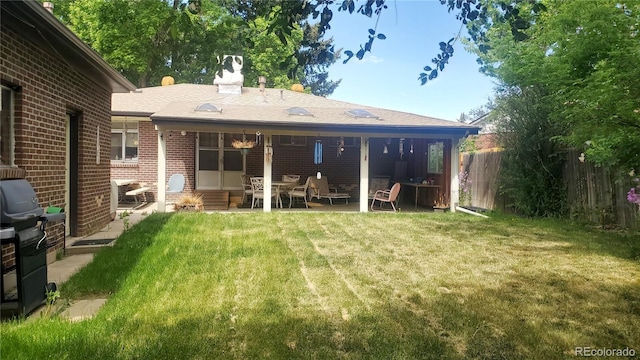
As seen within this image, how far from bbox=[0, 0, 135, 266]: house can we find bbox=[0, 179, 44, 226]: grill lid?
3.83ft

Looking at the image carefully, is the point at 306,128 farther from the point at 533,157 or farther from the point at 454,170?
the point at 533,157

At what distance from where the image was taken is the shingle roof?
10961 mm

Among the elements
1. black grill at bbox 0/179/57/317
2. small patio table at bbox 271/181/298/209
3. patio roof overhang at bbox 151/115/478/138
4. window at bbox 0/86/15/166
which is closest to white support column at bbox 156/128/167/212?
patio roof overhang at bbox 151/115/478/138

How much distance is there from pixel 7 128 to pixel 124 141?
30.2ft

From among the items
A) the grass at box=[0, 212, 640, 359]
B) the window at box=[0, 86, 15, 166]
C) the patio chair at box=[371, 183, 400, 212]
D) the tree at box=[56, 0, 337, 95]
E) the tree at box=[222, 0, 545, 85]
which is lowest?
the grass at box=[0, 212, 640, 359]

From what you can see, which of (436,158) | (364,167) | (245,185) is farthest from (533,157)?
(245,185)

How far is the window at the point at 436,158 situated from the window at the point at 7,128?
11.8 meters

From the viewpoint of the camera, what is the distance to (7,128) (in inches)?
193

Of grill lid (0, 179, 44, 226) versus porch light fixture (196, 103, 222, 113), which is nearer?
grill lid (0, 179, 44, 226)

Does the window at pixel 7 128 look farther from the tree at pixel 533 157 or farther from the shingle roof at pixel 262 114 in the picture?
the tree at pixel 533 157

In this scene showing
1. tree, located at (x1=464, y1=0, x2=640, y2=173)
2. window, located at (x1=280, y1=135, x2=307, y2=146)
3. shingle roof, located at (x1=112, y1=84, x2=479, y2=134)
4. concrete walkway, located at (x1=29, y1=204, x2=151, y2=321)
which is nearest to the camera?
concrete walkway, located at (x1=29, y1=204, x2=151, y2=321)

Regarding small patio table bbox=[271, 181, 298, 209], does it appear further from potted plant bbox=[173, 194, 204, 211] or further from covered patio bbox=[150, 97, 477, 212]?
potted plant bbox=[173, 194, 204, 211]

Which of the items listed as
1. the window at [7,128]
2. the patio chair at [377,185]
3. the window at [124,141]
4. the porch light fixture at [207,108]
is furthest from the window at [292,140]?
the window at [7,128]

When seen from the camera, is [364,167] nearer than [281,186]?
Yes
